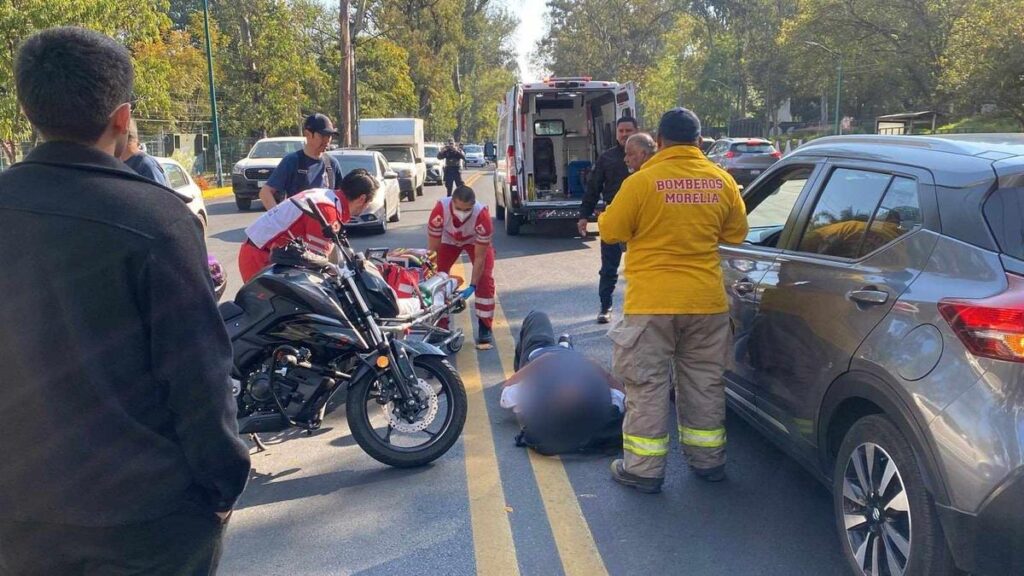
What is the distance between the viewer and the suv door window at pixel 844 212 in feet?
11.9

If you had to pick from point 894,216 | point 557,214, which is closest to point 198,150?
point 557,214

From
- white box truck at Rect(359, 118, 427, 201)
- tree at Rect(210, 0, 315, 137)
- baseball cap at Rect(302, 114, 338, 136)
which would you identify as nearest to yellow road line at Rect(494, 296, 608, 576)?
baseball cap at Rect(302, 114, 338, 136)

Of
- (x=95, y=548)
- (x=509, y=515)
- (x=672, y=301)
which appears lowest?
(x=509, y=515)

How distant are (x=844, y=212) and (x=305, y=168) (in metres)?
4.38

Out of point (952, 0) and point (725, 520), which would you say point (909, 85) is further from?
point (725, 520)

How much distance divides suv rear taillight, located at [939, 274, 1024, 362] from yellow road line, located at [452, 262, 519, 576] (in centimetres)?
195

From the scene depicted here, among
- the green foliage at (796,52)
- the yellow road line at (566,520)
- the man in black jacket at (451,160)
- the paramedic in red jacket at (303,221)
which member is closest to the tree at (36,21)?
the man in black jacket at (451,160)

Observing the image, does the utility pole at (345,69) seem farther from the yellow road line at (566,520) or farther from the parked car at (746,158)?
the yellow road line at (566,520)

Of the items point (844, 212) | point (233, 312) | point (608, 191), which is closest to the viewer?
point (844, 212)

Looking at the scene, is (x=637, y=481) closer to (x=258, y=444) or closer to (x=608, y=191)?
(x=258, y=444)

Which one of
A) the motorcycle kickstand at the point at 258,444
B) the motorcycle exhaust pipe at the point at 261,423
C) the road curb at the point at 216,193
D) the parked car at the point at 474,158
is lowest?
the motorcycle kickstand at the point at 258,444

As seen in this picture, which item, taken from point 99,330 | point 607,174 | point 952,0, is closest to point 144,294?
point 99,330

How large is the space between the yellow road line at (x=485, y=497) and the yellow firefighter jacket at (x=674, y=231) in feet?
3.85

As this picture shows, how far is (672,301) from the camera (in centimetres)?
412
